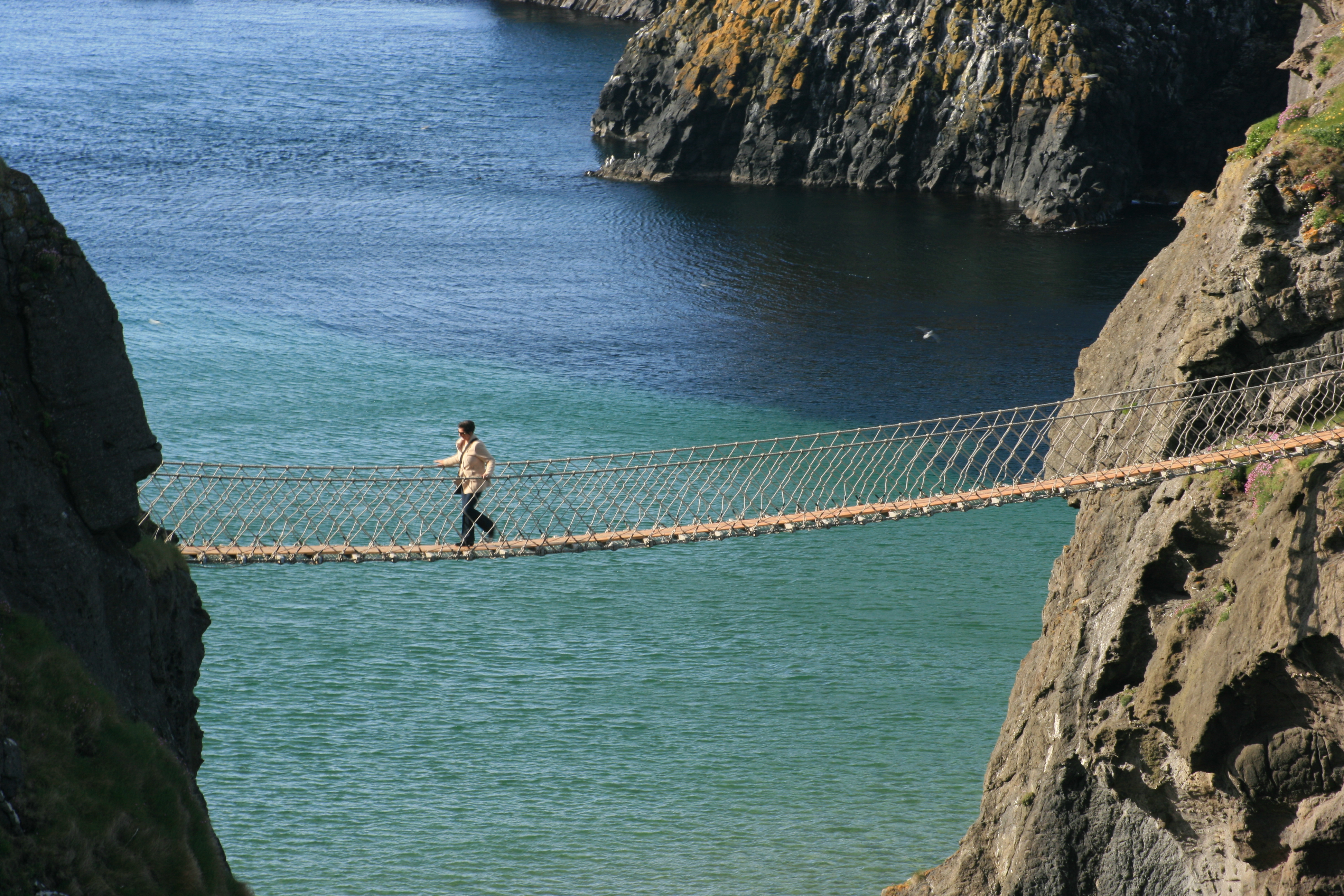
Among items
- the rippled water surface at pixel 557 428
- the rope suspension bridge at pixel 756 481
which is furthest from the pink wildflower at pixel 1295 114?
the rippled water surface at pixel 557 428

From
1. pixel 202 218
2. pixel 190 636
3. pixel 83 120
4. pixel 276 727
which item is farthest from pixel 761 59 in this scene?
pixel 190 636

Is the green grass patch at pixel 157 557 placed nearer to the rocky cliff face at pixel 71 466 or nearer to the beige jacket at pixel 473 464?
the rocky cliff face at pixel 71 466

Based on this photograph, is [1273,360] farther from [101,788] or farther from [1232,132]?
[1232,132]

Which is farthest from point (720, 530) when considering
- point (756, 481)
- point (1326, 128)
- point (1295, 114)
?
point (756, 481)

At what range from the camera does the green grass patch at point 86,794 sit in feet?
20.3

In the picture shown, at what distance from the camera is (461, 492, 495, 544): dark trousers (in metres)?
10.6

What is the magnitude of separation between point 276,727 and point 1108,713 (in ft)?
27.3

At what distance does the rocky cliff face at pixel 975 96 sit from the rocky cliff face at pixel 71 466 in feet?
93.4

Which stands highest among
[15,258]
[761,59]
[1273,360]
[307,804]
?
[761,59]

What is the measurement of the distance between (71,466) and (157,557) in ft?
3.94

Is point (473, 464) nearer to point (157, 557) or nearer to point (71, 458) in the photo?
point (157, 557)

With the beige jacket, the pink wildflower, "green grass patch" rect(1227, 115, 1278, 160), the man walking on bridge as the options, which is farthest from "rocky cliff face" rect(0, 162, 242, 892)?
the pink wildflower

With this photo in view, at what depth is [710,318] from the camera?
26156mm

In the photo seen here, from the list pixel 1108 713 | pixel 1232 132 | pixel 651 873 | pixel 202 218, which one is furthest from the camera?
pixel 1232 132
